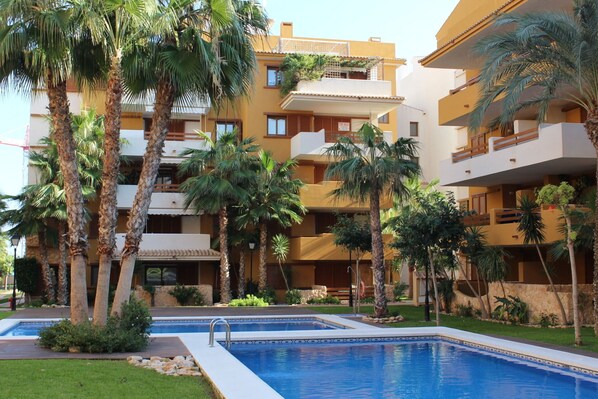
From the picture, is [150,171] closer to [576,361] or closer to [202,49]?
[202,49]

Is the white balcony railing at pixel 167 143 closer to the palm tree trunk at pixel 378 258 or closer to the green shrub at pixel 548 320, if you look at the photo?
the palm tree trunk at pixel 378 258

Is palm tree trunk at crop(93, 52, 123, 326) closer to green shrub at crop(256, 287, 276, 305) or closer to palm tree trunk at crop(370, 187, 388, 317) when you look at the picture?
palm tree trunk at crop(370, 187, 388, 317)

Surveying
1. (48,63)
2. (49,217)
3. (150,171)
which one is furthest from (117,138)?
(49,217)

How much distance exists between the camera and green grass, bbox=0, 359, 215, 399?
10.2 metres

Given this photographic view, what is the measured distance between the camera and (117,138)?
51.5ft

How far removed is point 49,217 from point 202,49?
21035 mm

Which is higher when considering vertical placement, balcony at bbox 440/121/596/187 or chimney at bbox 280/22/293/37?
chimney at bbox 280/22/293/37

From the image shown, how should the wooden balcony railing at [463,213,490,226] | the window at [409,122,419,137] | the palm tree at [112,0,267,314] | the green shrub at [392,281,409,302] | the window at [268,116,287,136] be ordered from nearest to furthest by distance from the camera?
1. the palm tree at [112,0,267,314]
2. the wooden balcony railing at [463,213,490,226]
3. the green shrub at [392,281,409,302]
4. the window at [268,116,287,136]
5. the window at [409,122,419,137]

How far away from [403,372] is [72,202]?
795 cm

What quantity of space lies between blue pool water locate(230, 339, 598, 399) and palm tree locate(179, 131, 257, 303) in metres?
14.3

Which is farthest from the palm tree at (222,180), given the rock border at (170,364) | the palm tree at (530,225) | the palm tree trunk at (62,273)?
the rock border at (170,364)

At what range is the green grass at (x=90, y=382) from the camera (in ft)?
33.4

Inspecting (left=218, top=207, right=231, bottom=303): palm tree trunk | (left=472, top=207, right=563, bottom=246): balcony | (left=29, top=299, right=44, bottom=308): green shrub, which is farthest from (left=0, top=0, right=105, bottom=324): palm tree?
(left=29, top=299, right=44, bottom=308): green shrub

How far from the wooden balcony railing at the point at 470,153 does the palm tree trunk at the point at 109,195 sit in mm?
15938
